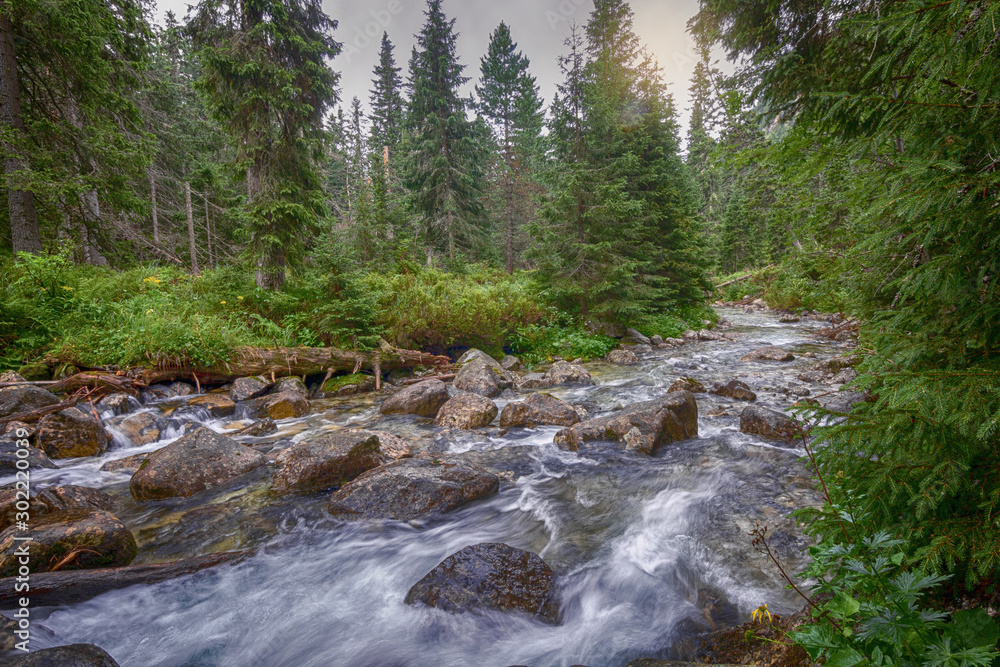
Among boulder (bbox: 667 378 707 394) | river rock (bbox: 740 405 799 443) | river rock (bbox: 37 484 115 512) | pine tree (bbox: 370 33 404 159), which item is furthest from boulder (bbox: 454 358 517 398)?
pine tree (bbox: 370 33 404 159)

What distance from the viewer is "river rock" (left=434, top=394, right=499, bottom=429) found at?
7.91 m

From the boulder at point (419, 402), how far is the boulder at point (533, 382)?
270cm

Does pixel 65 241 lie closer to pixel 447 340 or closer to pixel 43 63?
pixel 43 63

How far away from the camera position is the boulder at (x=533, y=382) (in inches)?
426

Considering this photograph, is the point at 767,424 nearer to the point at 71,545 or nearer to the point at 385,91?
the point at 71,545

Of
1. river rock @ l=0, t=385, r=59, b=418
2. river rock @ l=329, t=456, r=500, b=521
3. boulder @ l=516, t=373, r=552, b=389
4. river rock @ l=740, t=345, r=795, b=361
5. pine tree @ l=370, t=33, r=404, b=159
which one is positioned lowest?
river rock @ l=329, t=456, r=500, b=521

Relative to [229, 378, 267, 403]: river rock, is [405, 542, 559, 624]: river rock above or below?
below

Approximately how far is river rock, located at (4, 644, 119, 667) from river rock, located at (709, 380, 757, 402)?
9991mm

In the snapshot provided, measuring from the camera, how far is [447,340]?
12.7 metres

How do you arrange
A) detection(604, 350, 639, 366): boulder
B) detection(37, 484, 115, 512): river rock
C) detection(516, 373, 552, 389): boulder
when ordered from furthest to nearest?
detection(604, 350, 639, 366): boulder, detection(516, 373, 552, 389): boulder, detection(37, 484, 115, 512): river rock

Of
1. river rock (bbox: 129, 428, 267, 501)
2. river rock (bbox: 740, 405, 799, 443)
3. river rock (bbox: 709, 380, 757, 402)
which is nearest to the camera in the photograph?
river rock (bbox: 129, 428, 267, 501)

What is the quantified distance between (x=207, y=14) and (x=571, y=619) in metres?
17.9

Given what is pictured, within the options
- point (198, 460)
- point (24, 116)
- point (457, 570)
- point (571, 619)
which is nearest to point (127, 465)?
point (198, 460)

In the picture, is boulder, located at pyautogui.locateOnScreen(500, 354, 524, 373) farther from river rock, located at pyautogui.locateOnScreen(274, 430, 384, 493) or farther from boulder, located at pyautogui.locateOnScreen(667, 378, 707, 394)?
river rock, located at pyautogui.locateOnScreen(274, 430, 384, 493)
